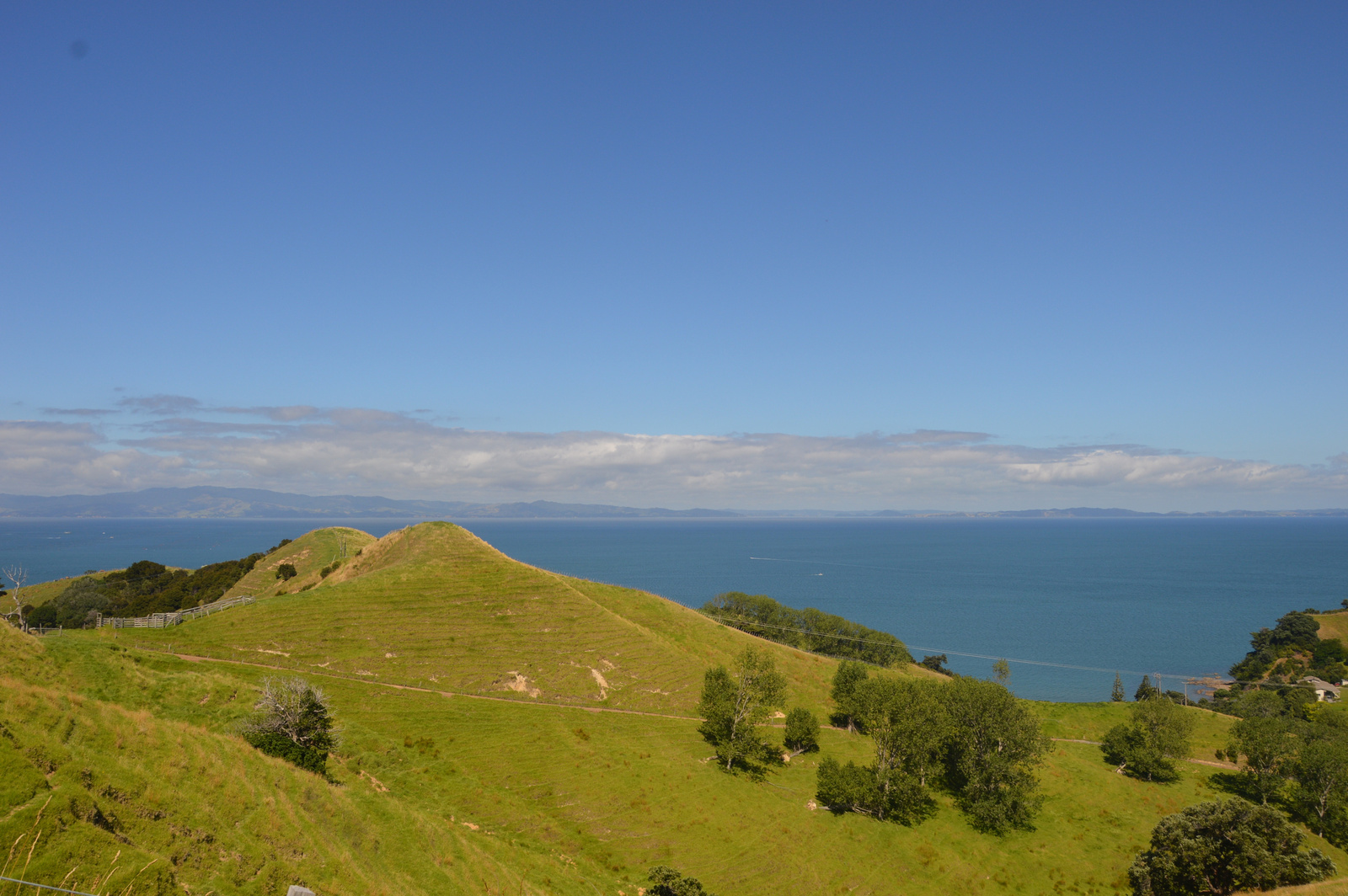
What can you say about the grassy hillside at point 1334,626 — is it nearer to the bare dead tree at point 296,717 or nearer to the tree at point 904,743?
the tree at point 904,743

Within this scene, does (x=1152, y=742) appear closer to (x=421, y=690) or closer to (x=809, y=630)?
(x=809, y=630)

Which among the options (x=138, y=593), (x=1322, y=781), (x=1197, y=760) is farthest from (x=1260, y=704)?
(x=138, y=593)

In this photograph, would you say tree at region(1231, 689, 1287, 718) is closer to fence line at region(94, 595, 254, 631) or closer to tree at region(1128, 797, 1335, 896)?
tree at region(1128, 797, 1335, 896)

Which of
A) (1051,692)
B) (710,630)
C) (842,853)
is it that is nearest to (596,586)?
(710,630)

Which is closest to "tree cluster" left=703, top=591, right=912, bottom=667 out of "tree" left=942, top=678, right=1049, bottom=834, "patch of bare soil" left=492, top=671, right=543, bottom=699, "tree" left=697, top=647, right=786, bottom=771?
"tree" left=942, top=678, right=1049, bottom=834

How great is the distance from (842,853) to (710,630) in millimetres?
45672

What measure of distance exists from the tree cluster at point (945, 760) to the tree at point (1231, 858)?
451 inches

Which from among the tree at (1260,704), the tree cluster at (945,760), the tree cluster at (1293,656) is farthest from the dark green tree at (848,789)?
the tree cluster at (1293,656)

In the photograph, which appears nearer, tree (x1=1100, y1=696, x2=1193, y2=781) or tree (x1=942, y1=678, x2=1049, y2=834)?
tree (x1=942, y1=678, x2=1049, y2=834)

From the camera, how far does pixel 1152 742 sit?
72.4 meters

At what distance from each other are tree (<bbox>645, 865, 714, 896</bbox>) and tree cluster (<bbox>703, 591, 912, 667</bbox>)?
7924 centimetres

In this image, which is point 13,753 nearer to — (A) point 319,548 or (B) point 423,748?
(B) point 423,748

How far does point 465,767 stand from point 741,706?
28.7 meters

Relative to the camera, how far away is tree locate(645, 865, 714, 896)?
36.8 metres
